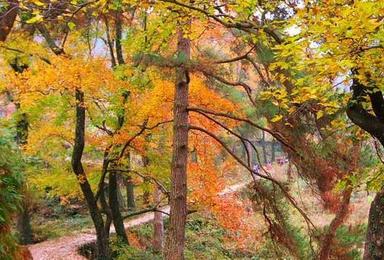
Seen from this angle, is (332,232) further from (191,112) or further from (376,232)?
(191,112)

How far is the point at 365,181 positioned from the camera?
6.43 metres

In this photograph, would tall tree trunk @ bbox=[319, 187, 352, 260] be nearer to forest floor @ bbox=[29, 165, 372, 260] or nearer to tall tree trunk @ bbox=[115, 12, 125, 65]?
forest floor @ bbox=[29, 165, 372, 260]

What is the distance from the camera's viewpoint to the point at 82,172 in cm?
1280

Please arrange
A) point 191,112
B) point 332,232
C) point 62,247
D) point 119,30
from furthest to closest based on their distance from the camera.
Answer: point 62,247 → point 119,30 → point 191,112 → point 332,232

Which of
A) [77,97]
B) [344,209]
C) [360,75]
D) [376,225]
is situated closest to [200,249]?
[344,209]

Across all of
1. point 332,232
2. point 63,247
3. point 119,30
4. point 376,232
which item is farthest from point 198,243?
point 376,232

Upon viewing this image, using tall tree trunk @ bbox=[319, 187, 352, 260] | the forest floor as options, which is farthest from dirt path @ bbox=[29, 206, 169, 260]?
tall tree trunk @ bbox=[319, 187, 352, 260]

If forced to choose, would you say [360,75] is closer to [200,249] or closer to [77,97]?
Answer: [77,97]

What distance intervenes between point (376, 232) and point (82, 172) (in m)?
8.35

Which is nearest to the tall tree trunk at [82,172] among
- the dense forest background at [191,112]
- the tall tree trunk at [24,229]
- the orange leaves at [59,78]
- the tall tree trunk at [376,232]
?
the dense forest background at [191,112]

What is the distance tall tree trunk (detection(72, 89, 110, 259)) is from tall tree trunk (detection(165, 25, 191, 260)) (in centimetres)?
249

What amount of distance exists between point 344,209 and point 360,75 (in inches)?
283

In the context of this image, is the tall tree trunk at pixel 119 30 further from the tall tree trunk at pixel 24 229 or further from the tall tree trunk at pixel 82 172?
the tall tree trunk at pixel 24 229

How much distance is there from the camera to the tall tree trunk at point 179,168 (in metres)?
9.68
